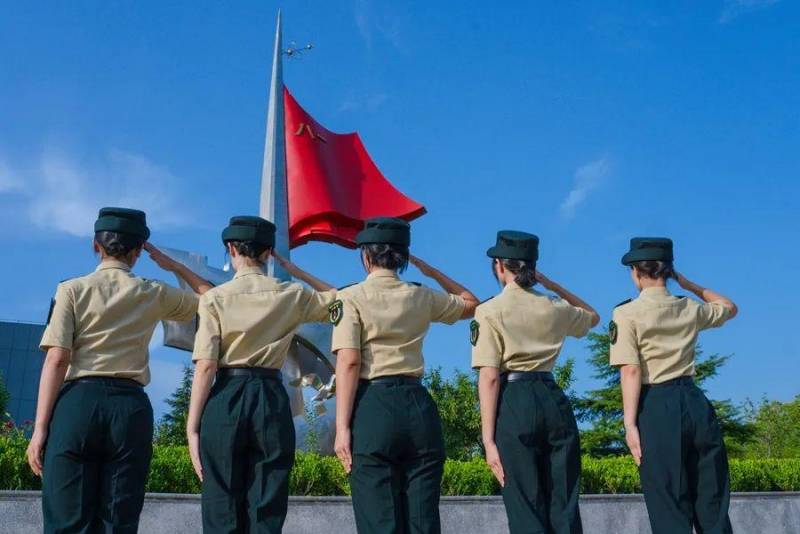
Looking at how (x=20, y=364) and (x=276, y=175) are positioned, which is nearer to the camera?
(x=276, y=175)

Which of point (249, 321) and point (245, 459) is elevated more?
point (249, 321)

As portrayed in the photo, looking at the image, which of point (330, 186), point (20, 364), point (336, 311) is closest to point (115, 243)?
point (336, 311)

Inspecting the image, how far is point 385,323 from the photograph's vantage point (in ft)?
15.0

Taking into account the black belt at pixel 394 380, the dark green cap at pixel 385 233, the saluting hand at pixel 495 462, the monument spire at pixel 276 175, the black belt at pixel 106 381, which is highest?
the monument spire at pixel 276 175

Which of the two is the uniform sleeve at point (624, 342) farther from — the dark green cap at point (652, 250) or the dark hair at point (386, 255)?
the dark hair at point (386, 255)

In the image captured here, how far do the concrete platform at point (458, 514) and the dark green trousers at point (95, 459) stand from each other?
3.95 meters

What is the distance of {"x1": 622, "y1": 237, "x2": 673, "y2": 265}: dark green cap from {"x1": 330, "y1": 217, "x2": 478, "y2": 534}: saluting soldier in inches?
50.5

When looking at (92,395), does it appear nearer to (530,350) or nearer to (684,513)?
(530,350)

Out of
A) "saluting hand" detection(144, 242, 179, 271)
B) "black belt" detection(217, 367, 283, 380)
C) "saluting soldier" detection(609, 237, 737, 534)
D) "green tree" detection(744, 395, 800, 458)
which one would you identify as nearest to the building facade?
"green tree" detection(744, 395, 800, 458)

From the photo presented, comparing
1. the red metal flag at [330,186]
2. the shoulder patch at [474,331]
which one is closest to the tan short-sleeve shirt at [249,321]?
the shoulder patch at [474,331]

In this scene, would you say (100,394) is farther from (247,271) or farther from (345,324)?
(345,324)

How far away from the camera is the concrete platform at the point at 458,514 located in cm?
769

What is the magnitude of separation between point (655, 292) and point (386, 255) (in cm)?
177

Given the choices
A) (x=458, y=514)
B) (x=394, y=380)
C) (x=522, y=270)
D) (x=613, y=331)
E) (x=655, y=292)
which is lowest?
(x=458, y=514)
